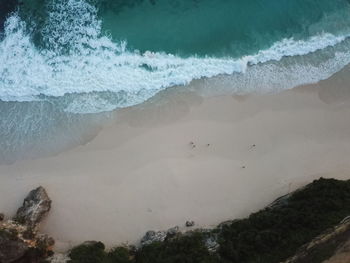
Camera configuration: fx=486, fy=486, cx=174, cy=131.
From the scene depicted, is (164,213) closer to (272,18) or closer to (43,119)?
(43,119)

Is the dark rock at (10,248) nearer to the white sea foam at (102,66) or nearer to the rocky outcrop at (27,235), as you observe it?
the rocky outcrop at (27,235)

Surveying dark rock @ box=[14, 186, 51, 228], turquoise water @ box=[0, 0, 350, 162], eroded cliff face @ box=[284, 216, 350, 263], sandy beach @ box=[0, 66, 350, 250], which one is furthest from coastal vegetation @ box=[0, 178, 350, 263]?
turquoise water @ box=[0, 0, 350, 162]

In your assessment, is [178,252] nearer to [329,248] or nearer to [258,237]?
[258,237]

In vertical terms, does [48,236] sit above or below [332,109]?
below

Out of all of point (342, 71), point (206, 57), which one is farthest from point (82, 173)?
point (342, 71)

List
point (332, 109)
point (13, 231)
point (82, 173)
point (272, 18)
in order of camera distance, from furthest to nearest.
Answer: point (272, 18) < point (332, 109) < point (82, 173) < point (13, 231)

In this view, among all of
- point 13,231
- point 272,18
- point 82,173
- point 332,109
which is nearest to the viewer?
point 13,231
